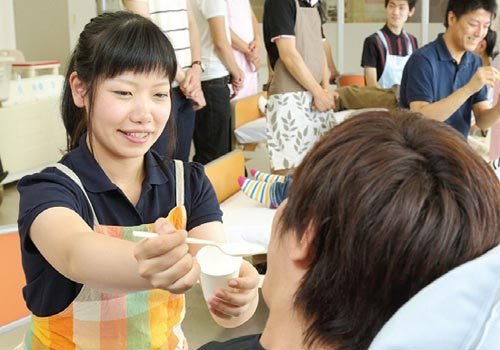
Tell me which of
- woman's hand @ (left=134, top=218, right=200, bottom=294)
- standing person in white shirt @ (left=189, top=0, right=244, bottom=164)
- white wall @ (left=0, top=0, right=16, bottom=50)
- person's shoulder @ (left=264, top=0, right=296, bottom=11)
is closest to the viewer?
woman's hand @ (left=134, top=218, right=200, bottom=294)

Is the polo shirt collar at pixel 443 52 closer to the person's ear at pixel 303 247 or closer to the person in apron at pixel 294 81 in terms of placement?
the person in apron at pixel 294 81

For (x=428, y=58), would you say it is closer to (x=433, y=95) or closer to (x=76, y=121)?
(x=433, y=95)

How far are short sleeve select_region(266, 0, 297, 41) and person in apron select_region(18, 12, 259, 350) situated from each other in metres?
1.80

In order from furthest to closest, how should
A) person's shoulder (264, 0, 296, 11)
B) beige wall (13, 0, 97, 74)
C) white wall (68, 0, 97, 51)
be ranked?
beige wall (13, 0, 97, 74) → white wall (68, 0, 97, 51) → person's shoulder (264, 0, 296, 11)

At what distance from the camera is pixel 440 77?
9.21 feet

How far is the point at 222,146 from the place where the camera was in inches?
131

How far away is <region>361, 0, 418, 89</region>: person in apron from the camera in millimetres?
4496

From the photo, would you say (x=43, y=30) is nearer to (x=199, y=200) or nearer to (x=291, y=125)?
(x=291, y=125)

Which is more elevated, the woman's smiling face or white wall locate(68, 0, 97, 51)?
white wall locate(68, 0, 97, 51)

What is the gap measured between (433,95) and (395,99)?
1340mm

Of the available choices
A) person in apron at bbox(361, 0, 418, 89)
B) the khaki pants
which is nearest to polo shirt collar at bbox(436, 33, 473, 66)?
the khaki pants

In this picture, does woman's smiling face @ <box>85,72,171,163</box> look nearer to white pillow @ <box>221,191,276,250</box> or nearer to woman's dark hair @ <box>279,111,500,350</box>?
woman's dark hair @ <box>279,111,500,350</box>

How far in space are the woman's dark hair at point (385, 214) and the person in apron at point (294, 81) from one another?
2.29 meters

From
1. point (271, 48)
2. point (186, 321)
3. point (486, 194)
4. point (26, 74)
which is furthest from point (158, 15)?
point (26, 74)
